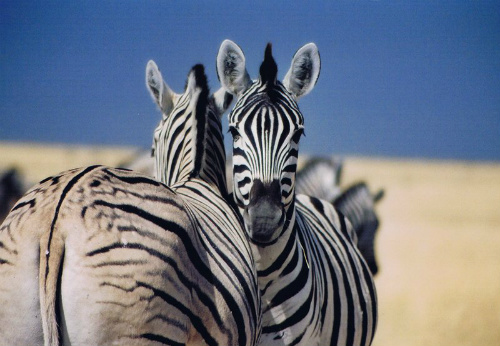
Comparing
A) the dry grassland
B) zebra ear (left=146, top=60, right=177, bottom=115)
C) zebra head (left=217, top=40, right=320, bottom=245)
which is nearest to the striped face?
zebra head (left=217, top=40, right=320, bottom=245)

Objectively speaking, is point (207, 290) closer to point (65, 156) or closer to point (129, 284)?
point (129, 284)

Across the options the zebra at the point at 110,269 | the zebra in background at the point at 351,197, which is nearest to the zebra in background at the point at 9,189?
the zebra in background at the point at 351,197

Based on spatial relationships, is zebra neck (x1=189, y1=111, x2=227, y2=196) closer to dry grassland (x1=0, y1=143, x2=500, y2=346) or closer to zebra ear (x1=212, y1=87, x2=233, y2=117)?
zebra ear (x1=212, y1=87, x2=233, y2=117)

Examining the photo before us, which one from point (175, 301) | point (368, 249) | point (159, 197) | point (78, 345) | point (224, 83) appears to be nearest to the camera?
point (78, 345)

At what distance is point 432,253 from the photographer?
17.2 metres

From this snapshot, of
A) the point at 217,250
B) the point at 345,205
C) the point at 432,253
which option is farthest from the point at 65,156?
the point at 217,250

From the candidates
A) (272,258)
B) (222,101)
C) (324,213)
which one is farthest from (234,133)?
(324,213)

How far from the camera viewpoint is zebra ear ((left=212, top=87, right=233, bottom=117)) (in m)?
4.40

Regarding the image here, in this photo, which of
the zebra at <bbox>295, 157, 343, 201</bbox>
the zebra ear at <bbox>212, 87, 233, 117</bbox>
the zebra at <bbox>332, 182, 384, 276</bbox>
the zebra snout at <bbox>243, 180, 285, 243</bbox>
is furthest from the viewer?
the zebra at <bbox>295, 157, 343, 201</bbox>

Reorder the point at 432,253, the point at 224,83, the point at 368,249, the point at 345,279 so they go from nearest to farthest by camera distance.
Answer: the point at 224,83 → the point at 345,279 → the point at 368,249 → the point at 432,253

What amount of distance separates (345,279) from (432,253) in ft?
43.7

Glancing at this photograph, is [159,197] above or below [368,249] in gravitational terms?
above

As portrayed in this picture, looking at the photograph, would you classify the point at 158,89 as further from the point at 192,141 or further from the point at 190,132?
the point at 192,141

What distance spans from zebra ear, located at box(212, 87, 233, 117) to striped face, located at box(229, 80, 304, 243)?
1.58 feet
